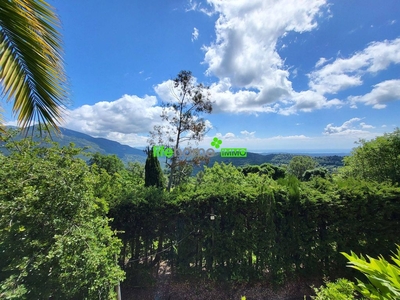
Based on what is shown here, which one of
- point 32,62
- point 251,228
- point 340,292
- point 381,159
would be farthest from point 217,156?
point 32,62

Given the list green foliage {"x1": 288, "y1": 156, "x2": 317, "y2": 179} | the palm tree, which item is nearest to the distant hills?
the palm tree

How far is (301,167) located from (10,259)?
50636 millimetres

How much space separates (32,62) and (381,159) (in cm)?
1331

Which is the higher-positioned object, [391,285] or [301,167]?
[391,285]

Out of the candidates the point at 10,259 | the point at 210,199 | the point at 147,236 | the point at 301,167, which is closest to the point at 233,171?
the point at 210,199

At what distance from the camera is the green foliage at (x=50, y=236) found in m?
2.01

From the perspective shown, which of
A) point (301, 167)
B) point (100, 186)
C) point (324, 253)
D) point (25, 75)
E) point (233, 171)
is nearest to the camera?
point (25, 75)

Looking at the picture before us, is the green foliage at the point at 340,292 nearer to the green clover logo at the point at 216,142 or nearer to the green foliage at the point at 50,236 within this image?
the green foliage at the point at 50,236

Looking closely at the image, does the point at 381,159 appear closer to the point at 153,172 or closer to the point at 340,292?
the point at 340,292

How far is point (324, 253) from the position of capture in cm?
392

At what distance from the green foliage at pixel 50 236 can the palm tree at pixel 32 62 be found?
2.78 ft

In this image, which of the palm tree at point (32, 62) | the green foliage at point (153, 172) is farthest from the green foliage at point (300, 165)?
the palm tree at point (32, 62)

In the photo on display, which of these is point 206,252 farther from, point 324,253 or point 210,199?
point 324,253

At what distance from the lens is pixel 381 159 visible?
9.30m
